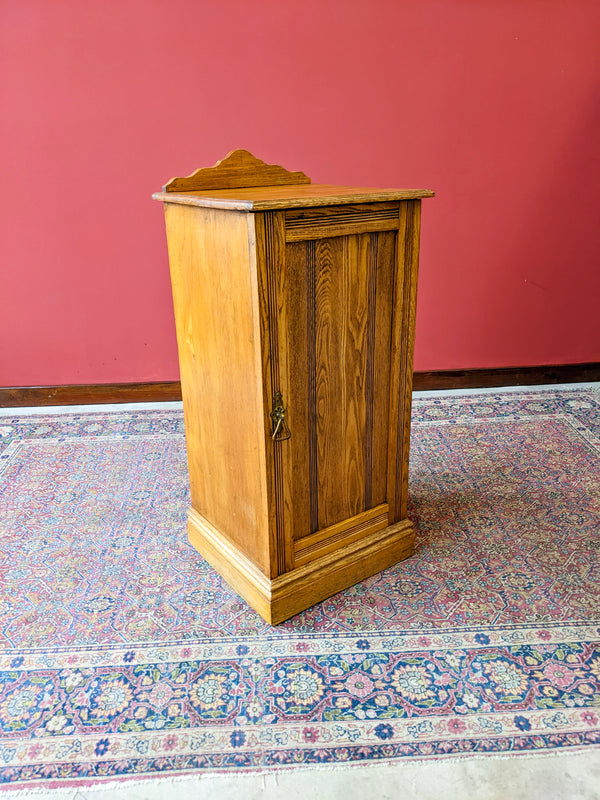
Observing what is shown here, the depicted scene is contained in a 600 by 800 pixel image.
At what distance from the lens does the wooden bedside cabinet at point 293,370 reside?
175 centimetres

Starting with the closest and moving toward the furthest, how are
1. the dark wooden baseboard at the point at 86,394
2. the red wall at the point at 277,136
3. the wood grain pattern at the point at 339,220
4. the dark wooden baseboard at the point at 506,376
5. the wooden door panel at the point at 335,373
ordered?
the wood grain pattern at the point at 339,220
the wooden door panel at the point at 335,373
the red wall at the point at 277,136
the dark wooden baseboard at the point at 86,394
the dark wooden baseboard at the point at 506,376

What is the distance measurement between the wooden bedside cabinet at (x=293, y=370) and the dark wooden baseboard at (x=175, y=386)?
144 cm

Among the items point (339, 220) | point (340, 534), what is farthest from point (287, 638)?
point (339, 220)

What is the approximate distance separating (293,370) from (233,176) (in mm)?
763

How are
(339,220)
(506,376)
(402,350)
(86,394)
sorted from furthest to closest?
(506,376)
(86,394)
(402,350)
(339,220)

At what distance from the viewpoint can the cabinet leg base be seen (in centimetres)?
198

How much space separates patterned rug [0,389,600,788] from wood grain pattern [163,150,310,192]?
128 centimetres

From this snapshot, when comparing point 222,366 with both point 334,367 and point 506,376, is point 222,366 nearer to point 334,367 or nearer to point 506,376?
point 334,367

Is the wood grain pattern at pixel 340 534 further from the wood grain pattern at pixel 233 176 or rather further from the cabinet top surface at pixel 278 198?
the wood grain pattern at pixel 233 176

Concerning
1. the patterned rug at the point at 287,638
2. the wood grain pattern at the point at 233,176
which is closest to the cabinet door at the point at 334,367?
the patterned rug at the point at 287,638

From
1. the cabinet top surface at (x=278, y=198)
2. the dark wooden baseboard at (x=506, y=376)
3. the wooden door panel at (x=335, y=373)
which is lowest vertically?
the dark wooden baseboard at (x=506, y=376)

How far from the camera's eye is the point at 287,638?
193 cm

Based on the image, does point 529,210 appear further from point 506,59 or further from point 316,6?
point 316,6

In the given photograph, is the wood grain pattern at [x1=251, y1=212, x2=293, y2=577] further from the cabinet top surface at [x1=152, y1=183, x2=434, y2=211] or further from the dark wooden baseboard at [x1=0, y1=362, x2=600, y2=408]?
the dark wooden baseboard at [x1=0, y1=362, x2=600, y2=408]
